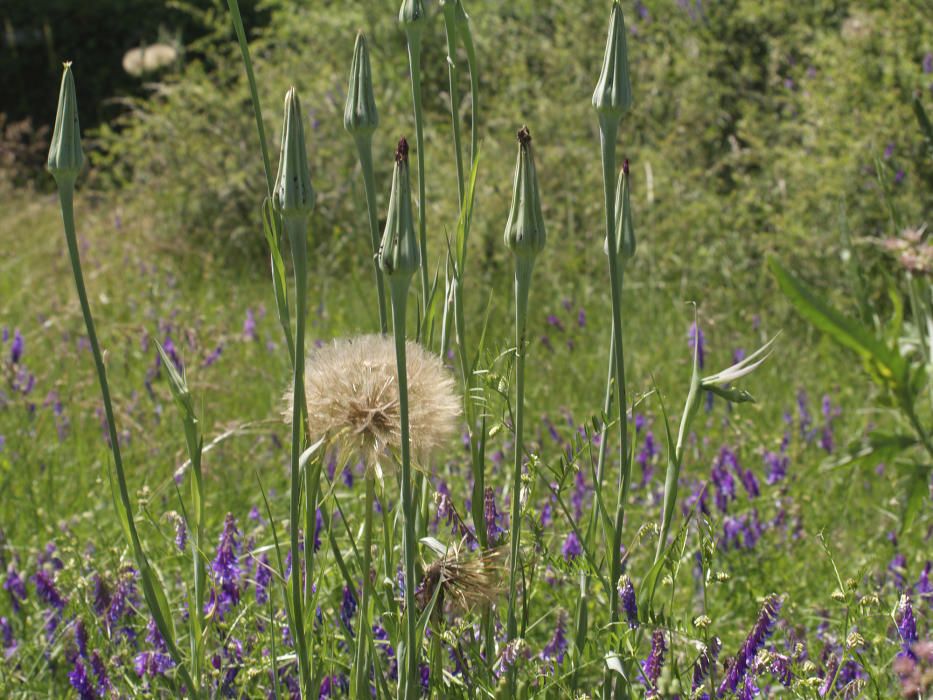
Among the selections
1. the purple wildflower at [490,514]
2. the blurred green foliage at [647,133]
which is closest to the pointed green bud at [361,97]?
the purple wildflower at [490,514]

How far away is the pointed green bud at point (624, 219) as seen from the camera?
119 cm

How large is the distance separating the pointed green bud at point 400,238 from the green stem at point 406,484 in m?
0.01

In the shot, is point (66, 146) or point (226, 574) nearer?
point (66, 146)

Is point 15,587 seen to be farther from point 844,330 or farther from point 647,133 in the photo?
point 647,133

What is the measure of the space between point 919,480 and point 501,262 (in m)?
3.90

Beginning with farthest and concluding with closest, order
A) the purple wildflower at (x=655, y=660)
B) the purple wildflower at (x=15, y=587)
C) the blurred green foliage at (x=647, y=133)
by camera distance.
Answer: the blurred green foliage at (x=647, y=133) → the purple wildflower at (x=15, y=587) → the purple wildflower at (x=655, y=660)

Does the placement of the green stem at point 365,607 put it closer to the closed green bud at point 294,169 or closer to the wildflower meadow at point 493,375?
the wildflower meadow at point 493,375

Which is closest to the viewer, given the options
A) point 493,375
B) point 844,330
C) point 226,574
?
point 844,330

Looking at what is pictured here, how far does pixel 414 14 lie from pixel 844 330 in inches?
28.4

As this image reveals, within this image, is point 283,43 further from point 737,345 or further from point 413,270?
point 413,270

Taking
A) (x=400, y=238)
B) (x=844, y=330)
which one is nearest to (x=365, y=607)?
(x=400, y=238)

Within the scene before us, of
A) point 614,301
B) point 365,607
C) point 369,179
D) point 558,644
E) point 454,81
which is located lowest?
point 558,644

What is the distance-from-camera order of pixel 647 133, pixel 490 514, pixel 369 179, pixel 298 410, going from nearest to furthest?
1. pixel 298 410
2. pixel 369 179
3. pixel 490 514
4. pixel 647 133

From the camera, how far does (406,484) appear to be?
998 mm
